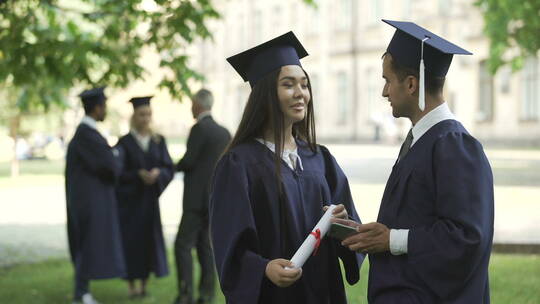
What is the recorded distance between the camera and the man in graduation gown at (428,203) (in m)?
3.15

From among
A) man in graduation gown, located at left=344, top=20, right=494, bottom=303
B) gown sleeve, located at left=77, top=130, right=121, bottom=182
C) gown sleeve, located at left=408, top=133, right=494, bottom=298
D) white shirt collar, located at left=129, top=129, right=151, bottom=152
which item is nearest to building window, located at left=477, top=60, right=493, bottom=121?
white shirt collar, located at left=129, top=129, right=151, bottom=152

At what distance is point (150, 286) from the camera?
9.48m

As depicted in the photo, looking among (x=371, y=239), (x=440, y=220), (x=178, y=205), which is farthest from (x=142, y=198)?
(x=178, y=205)

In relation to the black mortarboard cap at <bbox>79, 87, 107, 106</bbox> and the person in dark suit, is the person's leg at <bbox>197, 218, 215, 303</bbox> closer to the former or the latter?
the person in dark suit

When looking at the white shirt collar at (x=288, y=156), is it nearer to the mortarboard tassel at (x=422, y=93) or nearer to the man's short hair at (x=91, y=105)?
the mortarboard tassel at (x=422, y=93)

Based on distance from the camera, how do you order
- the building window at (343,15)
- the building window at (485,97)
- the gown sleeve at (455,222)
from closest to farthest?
1. the gown sleeve at (455,222)
2. the building window at (485,97)
3. the building window at (343,15)

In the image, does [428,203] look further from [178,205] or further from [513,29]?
[513,29]

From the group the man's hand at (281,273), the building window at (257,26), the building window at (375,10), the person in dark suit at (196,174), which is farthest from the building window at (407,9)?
the man's hand at (281,273)

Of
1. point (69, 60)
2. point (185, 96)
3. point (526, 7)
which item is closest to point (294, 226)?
point (185, 96)

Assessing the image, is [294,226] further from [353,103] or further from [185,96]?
[353,103]

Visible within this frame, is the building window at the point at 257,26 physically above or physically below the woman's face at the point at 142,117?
above

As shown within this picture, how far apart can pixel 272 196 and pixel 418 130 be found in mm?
783

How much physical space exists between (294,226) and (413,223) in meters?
0.71

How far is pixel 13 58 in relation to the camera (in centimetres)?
1009
